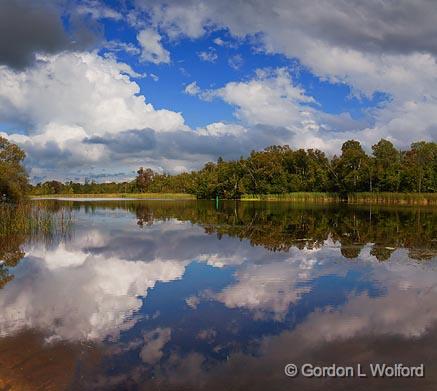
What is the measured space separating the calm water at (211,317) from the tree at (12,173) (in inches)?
978

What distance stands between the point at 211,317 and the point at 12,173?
36290 millimetres

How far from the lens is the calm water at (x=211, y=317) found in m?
5.82

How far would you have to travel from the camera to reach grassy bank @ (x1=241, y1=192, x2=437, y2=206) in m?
57.6

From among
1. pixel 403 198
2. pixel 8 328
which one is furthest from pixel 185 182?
pixel 8 328

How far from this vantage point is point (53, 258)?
49.9ft

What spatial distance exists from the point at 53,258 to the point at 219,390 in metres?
11.4

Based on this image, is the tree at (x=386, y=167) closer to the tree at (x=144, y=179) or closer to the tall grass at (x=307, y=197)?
the tall grass at (x=307, y=197)

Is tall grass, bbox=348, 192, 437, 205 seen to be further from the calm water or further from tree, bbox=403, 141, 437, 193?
the calm water

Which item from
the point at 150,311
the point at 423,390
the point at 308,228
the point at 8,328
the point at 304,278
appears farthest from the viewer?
the point at 308,228

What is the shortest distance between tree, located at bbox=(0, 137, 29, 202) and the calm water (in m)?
24.8

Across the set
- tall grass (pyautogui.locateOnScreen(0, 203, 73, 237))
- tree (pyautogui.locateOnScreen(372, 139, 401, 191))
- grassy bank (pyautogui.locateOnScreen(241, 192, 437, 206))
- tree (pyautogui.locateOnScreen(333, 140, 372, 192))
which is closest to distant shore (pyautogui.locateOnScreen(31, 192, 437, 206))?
grassy bank (pyautogui.locateOnScreen(241, 192, 437, 206))

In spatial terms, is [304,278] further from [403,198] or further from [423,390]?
[403,198]

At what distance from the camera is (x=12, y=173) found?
39.2 meters

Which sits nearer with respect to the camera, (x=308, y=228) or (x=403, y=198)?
(x=308, y=228)
